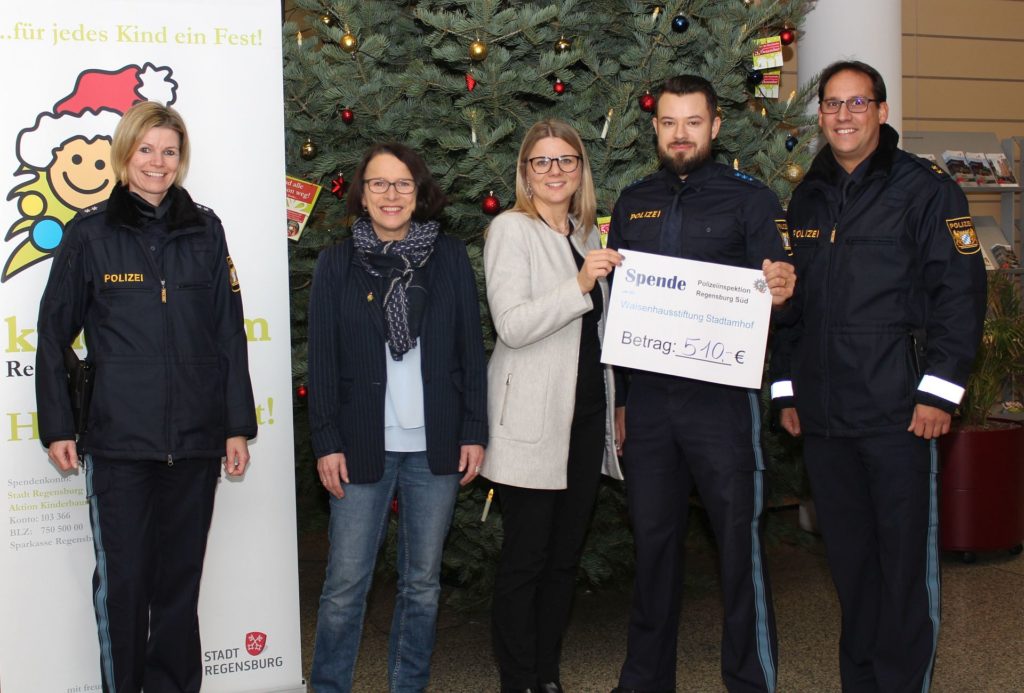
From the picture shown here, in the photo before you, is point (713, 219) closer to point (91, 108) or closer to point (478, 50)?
point (478, 50)

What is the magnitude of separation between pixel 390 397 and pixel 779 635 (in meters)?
2.18

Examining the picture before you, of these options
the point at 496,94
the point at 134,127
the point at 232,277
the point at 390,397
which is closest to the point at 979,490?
the point at 496,94

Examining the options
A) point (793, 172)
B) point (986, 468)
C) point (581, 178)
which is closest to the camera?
point (581, 178)

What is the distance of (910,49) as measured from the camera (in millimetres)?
8109

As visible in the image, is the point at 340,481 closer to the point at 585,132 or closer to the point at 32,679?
the point at 32,679

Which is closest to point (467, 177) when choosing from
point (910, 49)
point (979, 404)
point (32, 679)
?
point (32, 679)

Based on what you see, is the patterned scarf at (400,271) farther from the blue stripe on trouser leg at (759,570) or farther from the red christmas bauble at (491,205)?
the blue stripe on trouser leg at (759,570)

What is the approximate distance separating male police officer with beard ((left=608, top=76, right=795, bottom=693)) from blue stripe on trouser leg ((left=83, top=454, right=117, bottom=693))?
1.61 m

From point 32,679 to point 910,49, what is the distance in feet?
25.2

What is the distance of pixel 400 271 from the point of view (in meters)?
3.00

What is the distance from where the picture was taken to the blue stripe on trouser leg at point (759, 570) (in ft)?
10.1

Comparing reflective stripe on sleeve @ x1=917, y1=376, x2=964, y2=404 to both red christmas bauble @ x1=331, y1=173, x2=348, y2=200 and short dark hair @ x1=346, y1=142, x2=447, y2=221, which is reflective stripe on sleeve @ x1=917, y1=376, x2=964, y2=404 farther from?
red christmas bauble @ x1=331, y1=173, x2=348, y2=200

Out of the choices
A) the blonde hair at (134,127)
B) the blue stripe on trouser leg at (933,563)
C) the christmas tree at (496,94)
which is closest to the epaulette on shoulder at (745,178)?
the christmas tree at (496,94)

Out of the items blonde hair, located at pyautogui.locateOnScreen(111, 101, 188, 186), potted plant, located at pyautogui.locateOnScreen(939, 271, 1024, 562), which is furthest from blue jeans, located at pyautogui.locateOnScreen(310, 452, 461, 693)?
potted plant, located at pyautogui.locateOnScreen(939, 271, 1024, 562)
